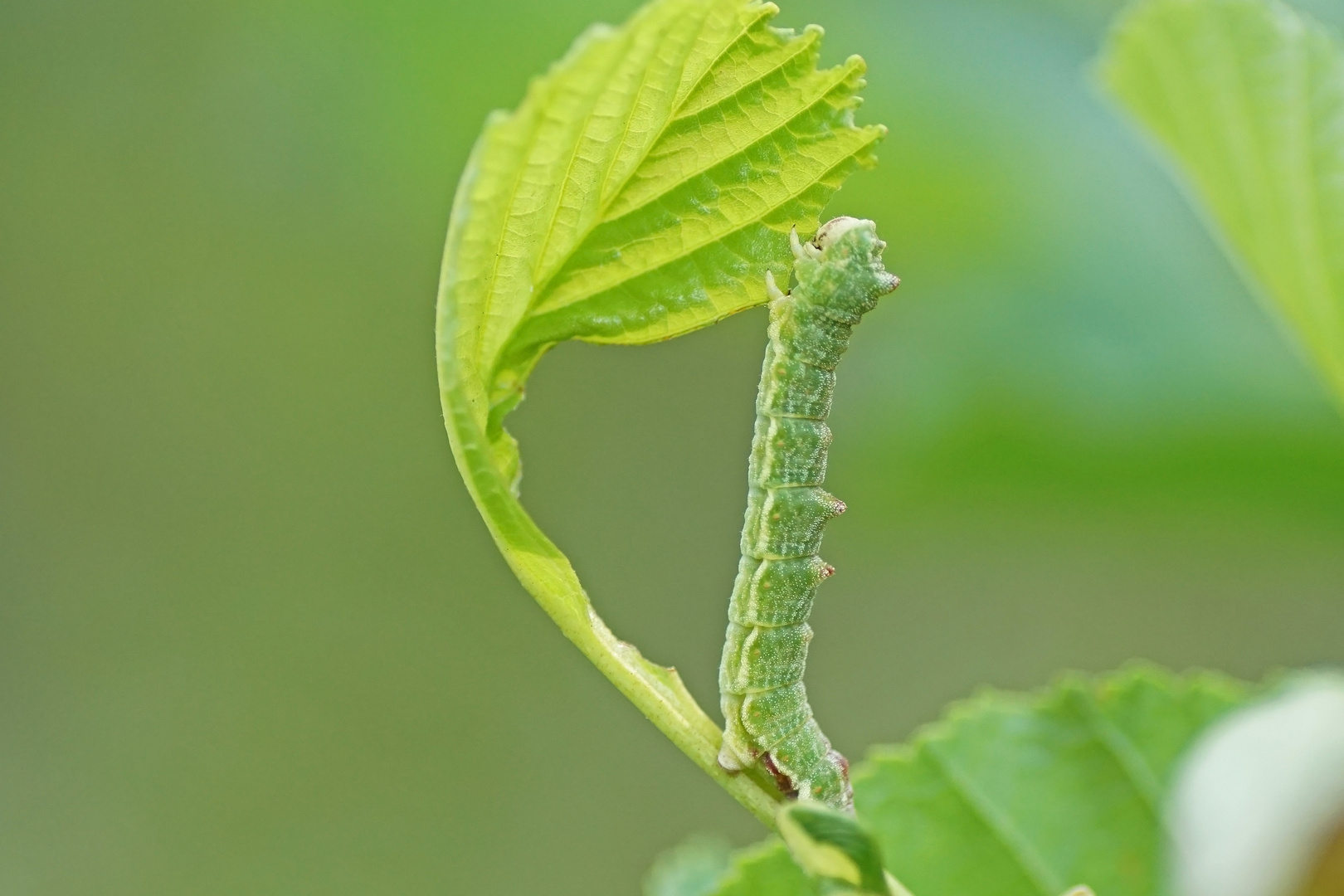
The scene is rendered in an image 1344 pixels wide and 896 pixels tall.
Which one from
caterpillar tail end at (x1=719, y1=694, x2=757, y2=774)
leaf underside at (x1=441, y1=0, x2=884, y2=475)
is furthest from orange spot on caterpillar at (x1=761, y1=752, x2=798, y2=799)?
leaf underside at (x1=441, y1=0, x2=884, y2=475)

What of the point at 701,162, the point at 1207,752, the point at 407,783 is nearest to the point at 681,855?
the point at 701,162

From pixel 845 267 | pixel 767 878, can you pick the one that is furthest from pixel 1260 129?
pixel 767 878

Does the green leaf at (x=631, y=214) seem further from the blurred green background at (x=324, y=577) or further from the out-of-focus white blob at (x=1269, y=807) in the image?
the blurred green background at (x=324, y=577)

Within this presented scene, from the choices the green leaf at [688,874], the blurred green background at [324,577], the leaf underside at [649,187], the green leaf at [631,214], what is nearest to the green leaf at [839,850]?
the green leaf at [631,214]

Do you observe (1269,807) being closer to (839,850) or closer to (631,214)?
(839,850)

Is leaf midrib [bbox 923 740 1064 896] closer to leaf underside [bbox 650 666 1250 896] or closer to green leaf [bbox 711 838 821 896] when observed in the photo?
leaf underside [bbox 650 666 1250 896]

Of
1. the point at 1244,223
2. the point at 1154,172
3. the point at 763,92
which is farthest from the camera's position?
the point at 1154,172

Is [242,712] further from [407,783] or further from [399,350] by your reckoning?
[399,350]
